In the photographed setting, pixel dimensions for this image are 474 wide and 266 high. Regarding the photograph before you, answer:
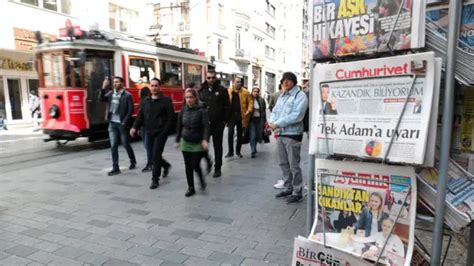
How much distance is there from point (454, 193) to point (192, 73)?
501 inches

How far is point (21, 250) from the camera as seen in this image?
11.8ft

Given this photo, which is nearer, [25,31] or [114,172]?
[114,172]

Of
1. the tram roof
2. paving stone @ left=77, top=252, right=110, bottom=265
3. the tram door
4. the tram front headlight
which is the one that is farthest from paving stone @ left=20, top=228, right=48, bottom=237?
the tram roof

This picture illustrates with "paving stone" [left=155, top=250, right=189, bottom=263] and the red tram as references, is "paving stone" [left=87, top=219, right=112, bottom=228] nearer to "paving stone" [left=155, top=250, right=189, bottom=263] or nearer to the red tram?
"paving stone" [left=155, top=250, right=189, bottom=263]

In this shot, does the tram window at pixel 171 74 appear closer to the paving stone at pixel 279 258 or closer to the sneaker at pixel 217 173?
the sneaker at pixel 217 173

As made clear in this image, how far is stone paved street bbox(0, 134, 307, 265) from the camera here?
11.4 ft

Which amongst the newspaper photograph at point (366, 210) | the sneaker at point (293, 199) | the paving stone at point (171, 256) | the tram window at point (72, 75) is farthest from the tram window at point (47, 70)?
the newspaper photograph at point (366, 210)

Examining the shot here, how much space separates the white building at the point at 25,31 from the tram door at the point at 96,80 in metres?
6.22

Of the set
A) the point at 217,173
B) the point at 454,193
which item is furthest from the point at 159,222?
the point at 454,193

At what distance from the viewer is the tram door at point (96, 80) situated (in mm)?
9570

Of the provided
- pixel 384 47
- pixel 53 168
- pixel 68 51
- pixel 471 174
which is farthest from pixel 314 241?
pixel 68 51

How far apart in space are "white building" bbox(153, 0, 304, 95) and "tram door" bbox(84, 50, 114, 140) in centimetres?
1142

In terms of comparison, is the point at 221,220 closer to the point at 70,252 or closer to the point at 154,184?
the point at 70,252

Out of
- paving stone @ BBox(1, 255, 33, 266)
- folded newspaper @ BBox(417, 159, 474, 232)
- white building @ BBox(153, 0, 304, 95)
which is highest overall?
white building @ BBox(153, 0, 304, 95)
